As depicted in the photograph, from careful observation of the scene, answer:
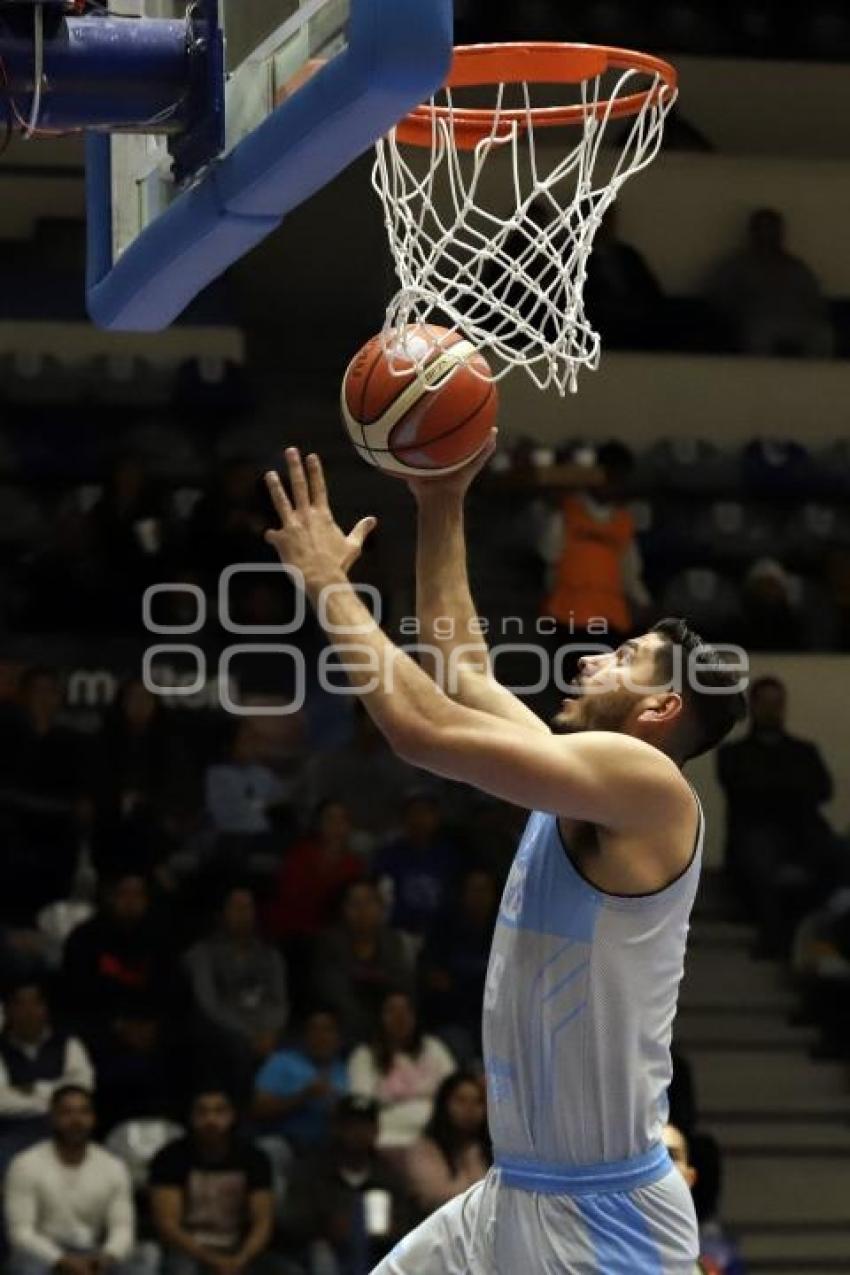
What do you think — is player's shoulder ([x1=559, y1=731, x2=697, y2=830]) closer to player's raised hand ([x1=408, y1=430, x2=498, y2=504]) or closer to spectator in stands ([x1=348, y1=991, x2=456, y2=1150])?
player's raised hand ([x1=408, y1=430, x2=498, y2=504])

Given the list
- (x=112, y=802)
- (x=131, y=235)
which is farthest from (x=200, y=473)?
(x=131, y=235)

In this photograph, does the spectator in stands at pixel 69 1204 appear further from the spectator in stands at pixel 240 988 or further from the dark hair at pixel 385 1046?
the dark hair at pixel 385 1046

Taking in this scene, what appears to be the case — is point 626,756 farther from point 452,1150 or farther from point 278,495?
point 452,1150

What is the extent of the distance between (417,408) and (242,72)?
682 mm

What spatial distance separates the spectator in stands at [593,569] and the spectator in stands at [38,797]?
2.33 m

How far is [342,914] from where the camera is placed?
382 inches

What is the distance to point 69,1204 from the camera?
8.36 m

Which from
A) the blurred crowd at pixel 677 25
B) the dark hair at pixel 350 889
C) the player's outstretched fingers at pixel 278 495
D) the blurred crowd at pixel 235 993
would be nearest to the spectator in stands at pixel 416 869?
the blurred crowd at pixel 235 993

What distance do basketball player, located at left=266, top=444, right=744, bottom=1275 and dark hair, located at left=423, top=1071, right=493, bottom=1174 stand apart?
426 centimetres

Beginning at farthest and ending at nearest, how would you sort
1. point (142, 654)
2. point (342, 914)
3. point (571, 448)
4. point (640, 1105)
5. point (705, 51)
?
point (705, 51), point (571, 448), point (142, 654), point (342, 914), point (640, 1105)

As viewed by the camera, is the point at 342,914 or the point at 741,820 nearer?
the point at 342,914

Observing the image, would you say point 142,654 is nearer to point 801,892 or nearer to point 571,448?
point 571,448

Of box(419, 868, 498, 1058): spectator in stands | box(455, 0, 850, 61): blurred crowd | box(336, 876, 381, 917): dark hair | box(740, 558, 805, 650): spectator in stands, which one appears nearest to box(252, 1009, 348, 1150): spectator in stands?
box(419, 868, 498, 1058): spectator in stands

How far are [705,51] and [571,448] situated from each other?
2714 mm
